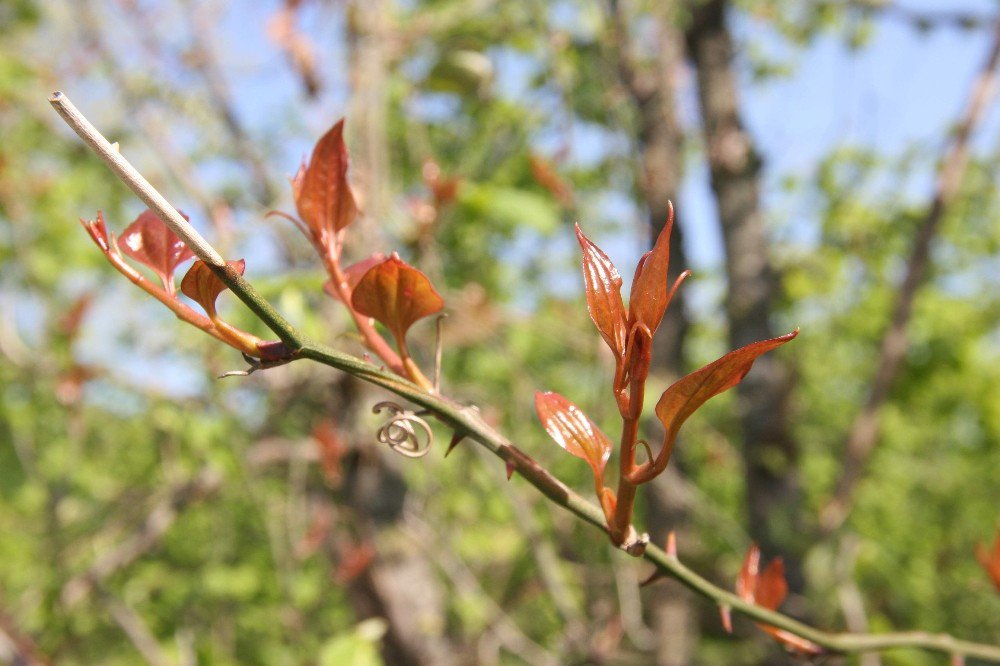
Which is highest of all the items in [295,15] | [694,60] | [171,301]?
[295,15]

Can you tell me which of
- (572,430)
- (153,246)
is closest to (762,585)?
(572,430)

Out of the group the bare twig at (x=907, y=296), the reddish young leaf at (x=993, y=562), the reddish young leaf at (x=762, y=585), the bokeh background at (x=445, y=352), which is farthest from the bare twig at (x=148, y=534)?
the reddish young leaf at (x=993, y=562)

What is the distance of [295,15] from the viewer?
2301 millimetres

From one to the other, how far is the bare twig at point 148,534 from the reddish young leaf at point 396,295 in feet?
4.84

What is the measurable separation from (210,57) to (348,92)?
85 centimetres

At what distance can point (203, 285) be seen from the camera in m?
0.39

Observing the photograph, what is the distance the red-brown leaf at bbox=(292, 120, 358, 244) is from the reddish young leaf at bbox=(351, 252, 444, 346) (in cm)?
7

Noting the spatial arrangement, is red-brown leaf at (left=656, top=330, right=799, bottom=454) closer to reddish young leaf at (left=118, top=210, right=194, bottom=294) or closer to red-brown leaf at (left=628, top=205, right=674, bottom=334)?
red-brown leaf at (left=628, top=205, right=674, bottom=334)

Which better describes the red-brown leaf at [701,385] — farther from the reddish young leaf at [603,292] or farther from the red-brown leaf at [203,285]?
the red-brown leaf at [203,285]

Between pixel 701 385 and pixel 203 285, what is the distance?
24 centimetres

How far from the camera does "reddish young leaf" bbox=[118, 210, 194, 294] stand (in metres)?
0.42

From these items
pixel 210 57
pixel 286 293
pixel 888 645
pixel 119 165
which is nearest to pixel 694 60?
pixel 210 57

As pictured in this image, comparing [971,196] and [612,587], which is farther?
[971,196]

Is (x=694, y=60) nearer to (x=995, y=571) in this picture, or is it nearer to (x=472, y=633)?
(x=472, y=633)
